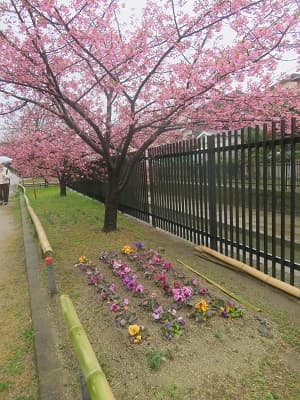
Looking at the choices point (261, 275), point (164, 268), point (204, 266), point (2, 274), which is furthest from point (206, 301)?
point (2, 274)

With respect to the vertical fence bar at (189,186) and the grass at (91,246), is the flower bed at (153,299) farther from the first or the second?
the vertical fence bar at (189,186)

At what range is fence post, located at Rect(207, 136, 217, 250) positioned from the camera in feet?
15.6

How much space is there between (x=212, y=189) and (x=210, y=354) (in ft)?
9.93

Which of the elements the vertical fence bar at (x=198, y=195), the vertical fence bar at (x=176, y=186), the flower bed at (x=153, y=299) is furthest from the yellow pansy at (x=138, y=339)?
the vertical fence bar at (x=176, y=186)

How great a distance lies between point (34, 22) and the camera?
4605 mm

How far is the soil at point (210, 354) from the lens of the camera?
1.99 m

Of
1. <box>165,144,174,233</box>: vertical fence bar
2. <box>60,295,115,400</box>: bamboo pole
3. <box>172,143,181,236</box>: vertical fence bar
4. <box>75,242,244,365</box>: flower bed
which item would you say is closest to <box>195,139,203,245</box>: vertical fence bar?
<box>172,143,181,236</box>: vertical fence bar

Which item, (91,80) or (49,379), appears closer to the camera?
(49,379)

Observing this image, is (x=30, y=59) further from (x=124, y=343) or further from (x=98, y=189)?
(x=98, y=189)

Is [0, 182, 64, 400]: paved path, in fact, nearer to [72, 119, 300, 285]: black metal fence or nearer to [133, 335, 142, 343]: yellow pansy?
[133, 335, 142, 343]: yellow pansy

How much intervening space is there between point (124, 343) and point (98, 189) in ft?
34.3

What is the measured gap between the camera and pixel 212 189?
194 inches

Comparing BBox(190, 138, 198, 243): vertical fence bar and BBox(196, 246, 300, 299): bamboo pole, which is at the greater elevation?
BBox(190, 138, 198, 243): vertical fence bar

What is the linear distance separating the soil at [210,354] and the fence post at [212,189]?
172 centimetres
